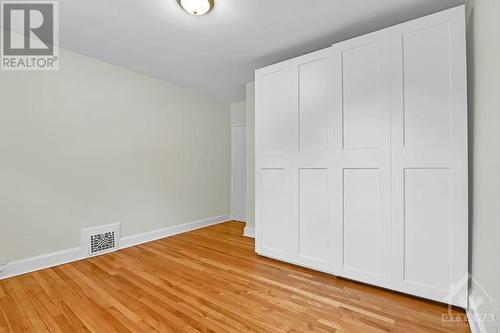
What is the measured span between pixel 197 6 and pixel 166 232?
3.08 metres

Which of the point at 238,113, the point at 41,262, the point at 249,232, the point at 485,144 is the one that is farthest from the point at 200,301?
the point at 238,113

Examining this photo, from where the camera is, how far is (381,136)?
2078 millimetres

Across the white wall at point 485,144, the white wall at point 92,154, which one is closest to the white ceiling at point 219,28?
the white wall at point 92,154

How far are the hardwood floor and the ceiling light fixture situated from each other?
2471mm

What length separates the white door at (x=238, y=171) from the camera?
4787mm

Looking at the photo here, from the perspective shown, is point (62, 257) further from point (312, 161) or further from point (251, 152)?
point (312, 161)

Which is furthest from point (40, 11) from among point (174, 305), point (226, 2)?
point (174, 305)

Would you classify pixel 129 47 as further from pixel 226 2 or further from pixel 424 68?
pixel 424 68

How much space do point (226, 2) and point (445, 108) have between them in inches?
77.2

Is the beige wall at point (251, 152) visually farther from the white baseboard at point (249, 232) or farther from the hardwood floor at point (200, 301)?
the hardwood floor at point (200, 301)

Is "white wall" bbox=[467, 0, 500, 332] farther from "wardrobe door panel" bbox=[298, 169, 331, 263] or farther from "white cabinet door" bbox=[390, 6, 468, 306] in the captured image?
"wardrobe door panel" bbox=[298, 169, 331, 263]

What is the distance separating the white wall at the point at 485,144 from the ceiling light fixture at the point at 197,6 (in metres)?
1.90

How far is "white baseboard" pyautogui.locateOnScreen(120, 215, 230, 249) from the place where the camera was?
3.32m

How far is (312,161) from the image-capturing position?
8.21 ft
